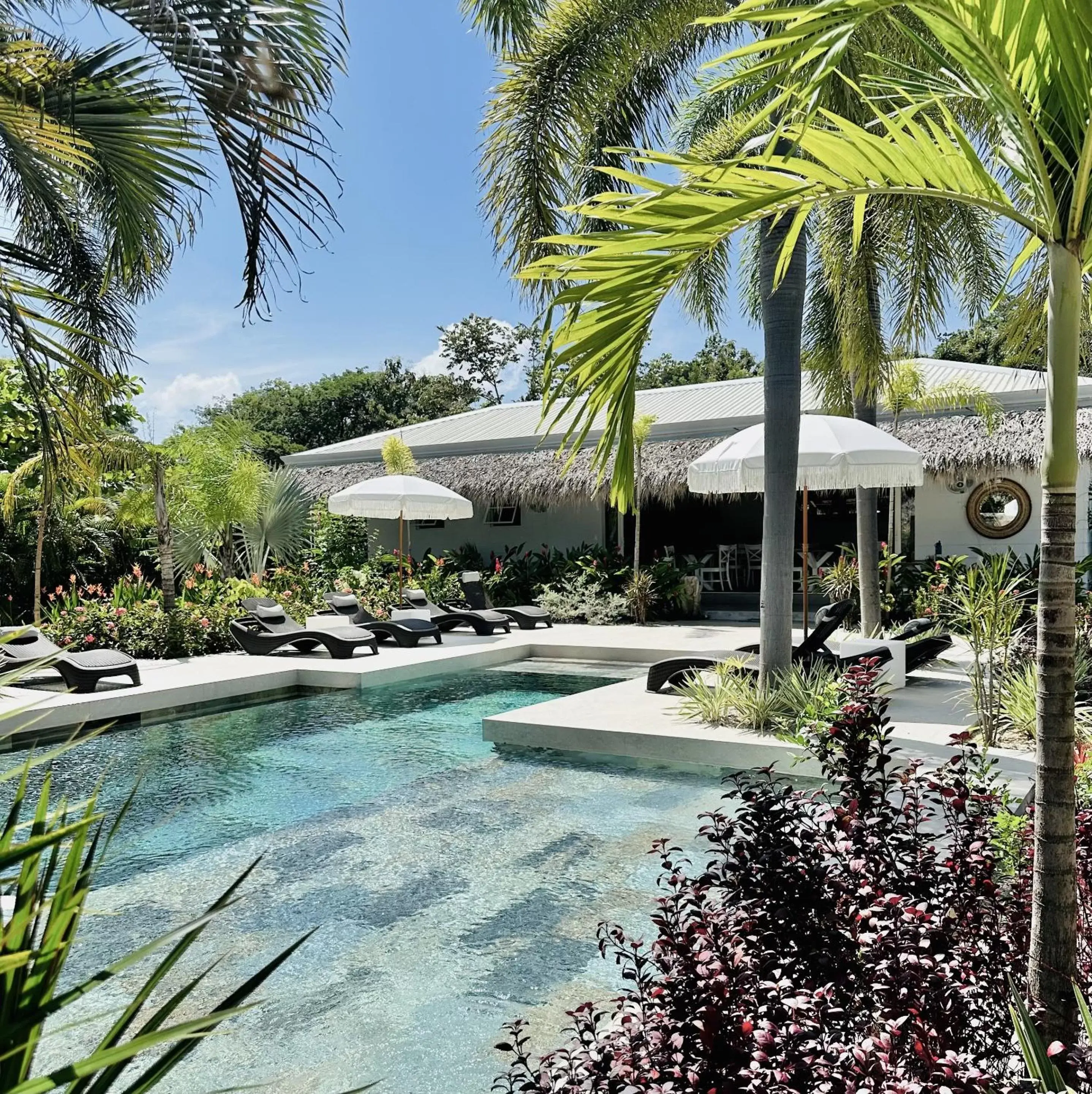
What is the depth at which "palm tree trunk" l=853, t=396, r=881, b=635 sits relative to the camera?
1201 centimetres

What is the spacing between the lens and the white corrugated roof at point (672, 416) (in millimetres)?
17656

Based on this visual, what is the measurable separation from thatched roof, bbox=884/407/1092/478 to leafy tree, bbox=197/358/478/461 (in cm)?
3305

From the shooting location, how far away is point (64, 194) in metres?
6.41

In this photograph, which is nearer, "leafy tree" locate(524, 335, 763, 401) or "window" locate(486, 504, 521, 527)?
Result: "window" locate(486, 504, 521, 527)

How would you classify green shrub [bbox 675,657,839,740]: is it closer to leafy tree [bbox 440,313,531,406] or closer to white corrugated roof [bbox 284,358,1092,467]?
white corrugated roof [bbox 284,358,1092,467]

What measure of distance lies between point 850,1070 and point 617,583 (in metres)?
16.0

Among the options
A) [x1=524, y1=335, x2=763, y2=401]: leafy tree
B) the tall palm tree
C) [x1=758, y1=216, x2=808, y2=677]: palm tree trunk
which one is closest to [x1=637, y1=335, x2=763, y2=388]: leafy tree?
[x1=524, y1=335, x2=763, y2=401]: leafy tree

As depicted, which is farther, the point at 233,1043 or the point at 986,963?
the point at 233,1043

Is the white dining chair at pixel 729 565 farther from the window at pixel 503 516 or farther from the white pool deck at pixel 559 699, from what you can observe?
the white pool deck at pixel 559 699

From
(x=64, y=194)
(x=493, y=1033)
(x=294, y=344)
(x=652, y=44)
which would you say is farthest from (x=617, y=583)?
(x=294, y=344)

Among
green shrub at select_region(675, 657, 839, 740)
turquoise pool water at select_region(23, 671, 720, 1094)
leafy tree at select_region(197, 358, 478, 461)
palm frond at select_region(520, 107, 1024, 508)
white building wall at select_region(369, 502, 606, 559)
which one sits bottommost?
turquoise pool water at select_region(23, 671, 720, 1094)

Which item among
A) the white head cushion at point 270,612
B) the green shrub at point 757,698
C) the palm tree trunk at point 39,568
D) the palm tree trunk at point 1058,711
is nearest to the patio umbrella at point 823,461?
the green shrub at point 757,698

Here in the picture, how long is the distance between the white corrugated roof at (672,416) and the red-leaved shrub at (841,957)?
45.0 feet

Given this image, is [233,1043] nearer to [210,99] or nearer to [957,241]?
[210,99]
